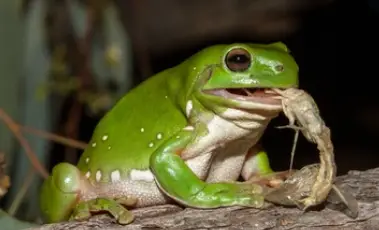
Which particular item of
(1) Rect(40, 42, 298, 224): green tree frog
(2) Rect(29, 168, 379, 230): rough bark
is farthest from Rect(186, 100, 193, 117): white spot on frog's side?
(2) Rect(29, 168, 379, 230): rough bark

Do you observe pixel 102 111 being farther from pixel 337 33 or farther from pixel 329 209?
pixel 329 209

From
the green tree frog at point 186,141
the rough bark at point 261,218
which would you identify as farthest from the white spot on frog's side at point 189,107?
the rough bark at point 261,218

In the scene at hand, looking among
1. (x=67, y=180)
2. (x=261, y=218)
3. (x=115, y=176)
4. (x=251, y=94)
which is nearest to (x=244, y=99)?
(x=251, y=94)

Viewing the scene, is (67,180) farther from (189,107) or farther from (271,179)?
(271,179)

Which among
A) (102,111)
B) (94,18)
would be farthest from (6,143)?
(102,111)

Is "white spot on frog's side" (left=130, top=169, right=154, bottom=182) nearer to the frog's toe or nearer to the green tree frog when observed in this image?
the green tree frog

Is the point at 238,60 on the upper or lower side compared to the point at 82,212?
upper

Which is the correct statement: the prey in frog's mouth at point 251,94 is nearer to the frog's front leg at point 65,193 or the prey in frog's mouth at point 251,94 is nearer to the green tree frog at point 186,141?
the green tree frog at point 186,141
